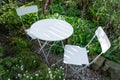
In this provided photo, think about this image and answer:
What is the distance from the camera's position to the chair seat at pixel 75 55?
14.9 feet

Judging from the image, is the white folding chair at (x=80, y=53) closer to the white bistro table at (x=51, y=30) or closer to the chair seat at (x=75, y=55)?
the chair seat at (x=75, y=55)

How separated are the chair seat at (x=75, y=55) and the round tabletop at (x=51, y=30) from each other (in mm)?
368

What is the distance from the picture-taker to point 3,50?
4.89 metres

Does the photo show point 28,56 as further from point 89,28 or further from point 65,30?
point 89,28

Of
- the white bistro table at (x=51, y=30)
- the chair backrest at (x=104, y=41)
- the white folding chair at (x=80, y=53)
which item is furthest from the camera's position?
the white bistro table at (x=51, y=30)

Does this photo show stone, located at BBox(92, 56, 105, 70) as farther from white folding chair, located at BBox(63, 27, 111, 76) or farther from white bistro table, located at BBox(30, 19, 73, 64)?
white bistro table, located at BBox(30, 19, 73, 64)

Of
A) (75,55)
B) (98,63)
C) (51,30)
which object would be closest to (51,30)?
(51,30)

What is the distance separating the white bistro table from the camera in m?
4.57

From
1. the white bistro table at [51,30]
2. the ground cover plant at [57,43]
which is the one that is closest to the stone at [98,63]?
the ground cover plant at [57,43]

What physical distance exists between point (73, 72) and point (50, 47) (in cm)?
79

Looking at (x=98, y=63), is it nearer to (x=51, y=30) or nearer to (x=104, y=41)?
(x=104, y=41)

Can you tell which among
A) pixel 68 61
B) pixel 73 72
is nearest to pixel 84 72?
pixel 73 72

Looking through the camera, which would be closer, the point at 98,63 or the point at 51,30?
the point at 51,30

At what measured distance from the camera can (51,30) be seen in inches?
189
